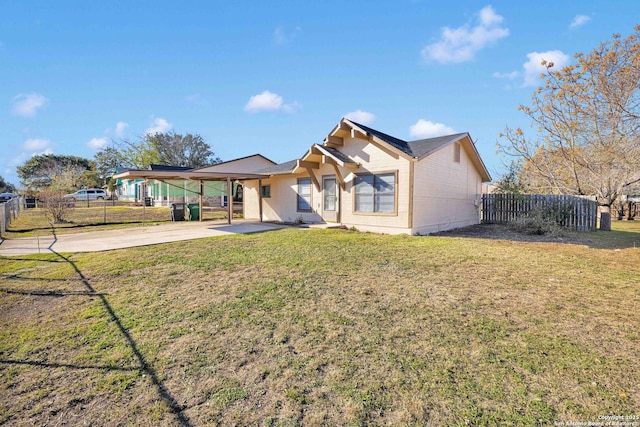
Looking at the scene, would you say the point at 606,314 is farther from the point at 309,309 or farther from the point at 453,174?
the point at 453,174

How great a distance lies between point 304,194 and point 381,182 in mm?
3976

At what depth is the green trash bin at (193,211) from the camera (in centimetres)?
1689

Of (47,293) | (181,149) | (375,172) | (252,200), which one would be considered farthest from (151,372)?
(181,149)

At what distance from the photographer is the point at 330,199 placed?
12.4 metres

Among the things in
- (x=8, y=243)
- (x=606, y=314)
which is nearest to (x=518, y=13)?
(x=606, y=314)

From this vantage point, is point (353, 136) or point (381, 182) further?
point (353, 136)

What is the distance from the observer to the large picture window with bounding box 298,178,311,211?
13226 millimetres

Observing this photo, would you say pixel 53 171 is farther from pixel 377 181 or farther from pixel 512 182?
pixel 512 182

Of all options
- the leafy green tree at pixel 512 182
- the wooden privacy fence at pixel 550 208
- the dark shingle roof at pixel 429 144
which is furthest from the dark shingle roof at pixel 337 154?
the leafy green tree at pixel 512 182

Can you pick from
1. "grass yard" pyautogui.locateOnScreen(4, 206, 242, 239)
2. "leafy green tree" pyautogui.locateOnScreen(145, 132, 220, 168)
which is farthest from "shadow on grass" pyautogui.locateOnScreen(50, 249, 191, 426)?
"leafy green tree" pyautogui.locateOnScreen(145, 132, 220, 168)

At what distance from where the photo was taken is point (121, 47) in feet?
43.9

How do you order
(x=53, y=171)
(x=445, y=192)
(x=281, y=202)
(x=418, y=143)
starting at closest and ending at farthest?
(x=445, y=192) < (x=418, y=143) < (x=281, y=202) < (x=53, y=171)

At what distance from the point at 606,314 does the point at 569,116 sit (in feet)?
41.4

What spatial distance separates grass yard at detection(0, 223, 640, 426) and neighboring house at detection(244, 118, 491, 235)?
4.60 meters
